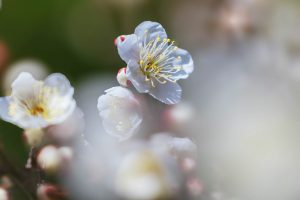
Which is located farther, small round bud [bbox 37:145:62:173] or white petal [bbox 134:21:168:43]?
white petal [bbox 134:21:168:43]

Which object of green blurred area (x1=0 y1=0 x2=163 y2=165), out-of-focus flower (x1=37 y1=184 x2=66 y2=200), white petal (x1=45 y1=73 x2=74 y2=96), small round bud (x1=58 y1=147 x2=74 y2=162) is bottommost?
out-of-focus flower (x1=37 y1=184 x2=66 y2=200)

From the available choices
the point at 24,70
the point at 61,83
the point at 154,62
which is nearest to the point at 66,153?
the point at 61,83

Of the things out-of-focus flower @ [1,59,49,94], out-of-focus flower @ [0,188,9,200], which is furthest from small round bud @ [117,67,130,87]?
out-of-focus flower @ [1,59,49,94]

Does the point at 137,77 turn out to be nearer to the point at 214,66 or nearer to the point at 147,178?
the point at 147,178

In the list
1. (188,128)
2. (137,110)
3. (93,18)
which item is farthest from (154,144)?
(93,18)

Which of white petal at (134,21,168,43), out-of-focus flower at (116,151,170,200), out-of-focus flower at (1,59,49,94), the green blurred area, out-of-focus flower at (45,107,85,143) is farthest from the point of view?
the green blurred area

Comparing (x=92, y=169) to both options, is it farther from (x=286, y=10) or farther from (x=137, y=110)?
(x=286, y=10)

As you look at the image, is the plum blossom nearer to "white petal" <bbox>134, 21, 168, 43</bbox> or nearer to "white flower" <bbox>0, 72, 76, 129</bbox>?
"white flower" <bbox>0, 72, 76, 129</bbox>
